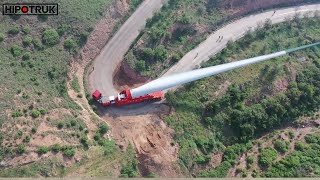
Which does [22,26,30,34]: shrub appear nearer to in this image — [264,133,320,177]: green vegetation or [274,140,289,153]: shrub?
[264,133,320,177]: green vegetation

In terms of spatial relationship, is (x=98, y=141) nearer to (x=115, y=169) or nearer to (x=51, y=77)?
(x=115, y=169)

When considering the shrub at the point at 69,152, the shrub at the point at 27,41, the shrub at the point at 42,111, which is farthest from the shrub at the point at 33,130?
the shrub at the point at 27,41

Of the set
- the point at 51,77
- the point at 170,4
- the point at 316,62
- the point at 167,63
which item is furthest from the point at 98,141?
the point at 316,62

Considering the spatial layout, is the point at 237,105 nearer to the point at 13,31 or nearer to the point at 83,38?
the point at 83,38

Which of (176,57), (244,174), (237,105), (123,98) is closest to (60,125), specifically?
(123,98)

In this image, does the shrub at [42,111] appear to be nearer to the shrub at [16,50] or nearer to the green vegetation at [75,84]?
the green vegetation at [75,84]

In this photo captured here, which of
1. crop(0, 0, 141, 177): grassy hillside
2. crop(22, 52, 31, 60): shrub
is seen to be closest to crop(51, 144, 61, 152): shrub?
crop(0, 0, 141, 177): grassy hillside

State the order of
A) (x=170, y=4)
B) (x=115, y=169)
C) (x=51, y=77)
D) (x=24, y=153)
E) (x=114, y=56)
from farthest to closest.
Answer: (x=170, y=4) < (x=114, y=56) < (x=51, y=77) < (x=115, y=169) < (x=24, y=153)
